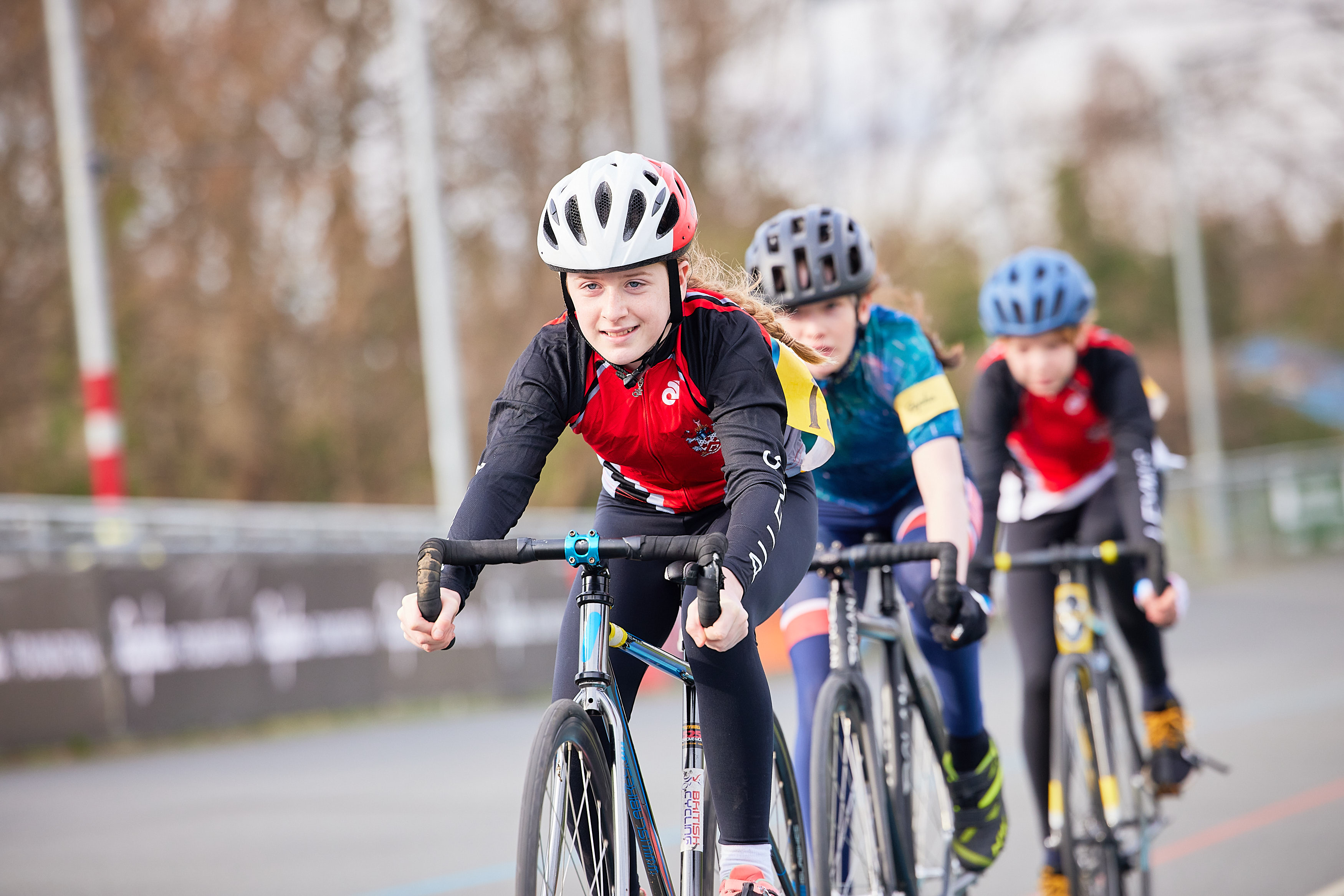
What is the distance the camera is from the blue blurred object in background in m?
39.9

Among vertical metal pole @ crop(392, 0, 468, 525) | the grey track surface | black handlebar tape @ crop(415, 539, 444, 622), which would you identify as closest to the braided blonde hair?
black handlebar tape @ crop(415, 539, 444, 622)

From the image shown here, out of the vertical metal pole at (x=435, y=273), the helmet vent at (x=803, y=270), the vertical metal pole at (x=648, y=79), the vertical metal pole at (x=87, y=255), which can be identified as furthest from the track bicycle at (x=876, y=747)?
the vertical metal pole at (x=648, y=79)

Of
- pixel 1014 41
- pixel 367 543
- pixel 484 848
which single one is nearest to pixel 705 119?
pixel 1014 41

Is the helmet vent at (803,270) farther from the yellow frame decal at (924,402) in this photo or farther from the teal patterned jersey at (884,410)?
the yellow frame decal at (924,402)

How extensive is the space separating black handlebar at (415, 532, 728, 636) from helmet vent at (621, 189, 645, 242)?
690 millimetres

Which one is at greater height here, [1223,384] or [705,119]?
[705,119]

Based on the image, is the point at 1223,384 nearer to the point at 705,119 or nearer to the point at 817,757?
the point at 705,119

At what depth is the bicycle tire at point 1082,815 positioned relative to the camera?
5.01 m

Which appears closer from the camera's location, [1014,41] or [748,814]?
[748,814]

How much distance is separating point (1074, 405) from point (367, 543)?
9951mm

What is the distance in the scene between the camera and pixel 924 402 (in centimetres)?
441

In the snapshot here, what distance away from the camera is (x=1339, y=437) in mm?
42906

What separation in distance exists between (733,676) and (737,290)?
3.39ft

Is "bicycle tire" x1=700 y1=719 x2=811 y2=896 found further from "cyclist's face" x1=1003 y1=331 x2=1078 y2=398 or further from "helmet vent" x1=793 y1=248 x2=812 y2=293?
"cyclist's face" x1=1003 y1=331 x2=1078 y2=398
